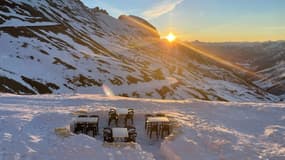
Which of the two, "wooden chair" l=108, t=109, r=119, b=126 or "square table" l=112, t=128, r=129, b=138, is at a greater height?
"wooden chair" l=108, t=109, r=119, b=126

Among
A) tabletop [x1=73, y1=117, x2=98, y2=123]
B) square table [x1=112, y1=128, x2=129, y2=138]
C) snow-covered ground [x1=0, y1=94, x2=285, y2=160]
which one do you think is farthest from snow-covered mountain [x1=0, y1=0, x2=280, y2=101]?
square table [x1=112, y1=128, x2=129, y2=138]

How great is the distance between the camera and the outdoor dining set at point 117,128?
16.7m

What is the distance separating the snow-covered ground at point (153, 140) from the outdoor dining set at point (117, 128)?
640 millimetres

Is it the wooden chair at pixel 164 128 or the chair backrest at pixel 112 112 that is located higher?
the chair backrest at pixel 112 112

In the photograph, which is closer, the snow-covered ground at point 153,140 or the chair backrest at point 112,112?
the snow-covered ground at point 153,140

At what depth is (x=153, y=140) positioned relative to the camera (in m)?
19.3

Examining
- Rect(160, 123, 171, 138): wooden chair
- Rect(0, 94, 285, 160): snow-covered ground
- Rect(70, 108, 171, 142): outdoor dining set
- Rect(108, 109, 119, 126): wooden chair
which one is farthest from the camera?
Rect(108, 109, 119, 126): wooden chair

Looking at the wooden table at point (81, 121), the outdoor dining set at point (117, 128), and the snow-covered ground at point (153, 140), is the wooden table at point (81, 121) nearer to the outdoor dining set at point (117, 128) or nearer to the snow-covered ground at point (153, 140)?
the outdoor dining set at point (117, 128)

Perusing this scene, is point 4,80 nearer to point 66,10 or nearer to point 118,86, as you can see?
point 118,86

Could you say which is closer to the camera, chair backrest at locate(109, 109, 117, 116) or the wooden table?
the wooden table

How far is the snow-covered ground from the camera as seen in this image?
46.9 feet

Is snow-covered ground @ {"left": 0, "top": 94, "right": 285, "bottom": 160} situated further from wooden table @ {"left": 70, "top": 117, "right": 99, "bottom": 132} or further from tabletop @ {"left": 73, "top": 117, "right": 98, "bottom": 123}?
tabletop @ {"left": 73, "top": 117, "right": 98, "bottom": 123}

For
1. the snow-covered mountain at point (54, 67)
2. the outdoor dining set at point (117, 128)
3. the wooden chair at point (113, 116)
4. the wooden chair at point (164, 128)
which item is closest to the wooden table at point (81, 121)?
the outdoor dining set at point (117, 128)

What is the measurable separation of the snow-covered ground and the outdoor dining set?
64 centimetres
